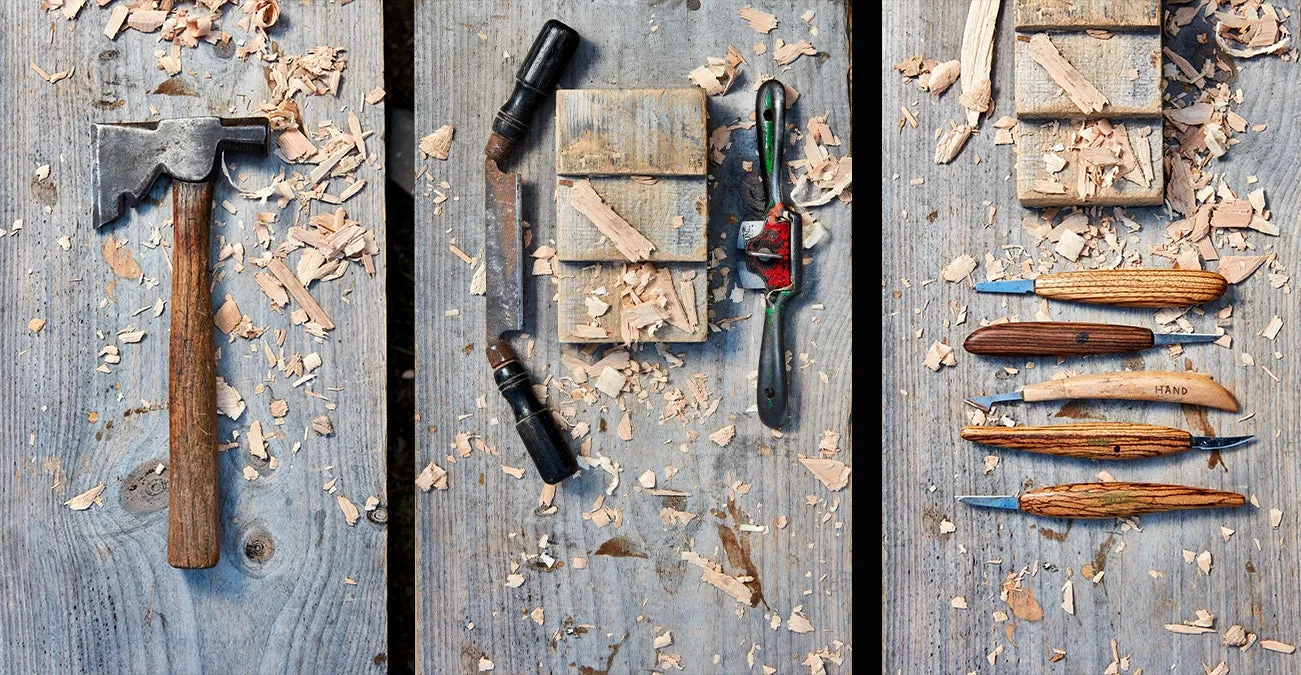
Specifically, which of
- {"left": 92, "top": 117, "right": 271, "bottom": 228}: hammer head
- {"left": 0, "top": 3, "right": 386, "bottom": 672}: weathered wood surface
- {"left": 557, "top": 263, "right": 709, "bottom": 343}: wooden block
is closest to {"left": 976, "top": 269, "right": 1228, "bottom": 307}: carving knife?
{"left": 557, "top": 263, "right": 709, "bottom": 343}: wooden block

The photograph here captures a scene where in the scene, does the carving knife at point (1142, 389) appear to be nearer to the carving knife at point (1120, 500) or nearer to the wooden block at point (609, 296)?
the carving knife at point (1120, 500)

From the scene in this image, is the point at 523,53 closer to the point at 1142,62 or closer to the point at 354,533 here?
the point at 354,533

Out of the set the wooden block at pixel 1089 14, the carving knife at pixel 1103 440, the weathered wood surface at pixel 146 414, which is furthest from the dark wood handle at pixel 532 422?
the wooden block at pixel 1089 14

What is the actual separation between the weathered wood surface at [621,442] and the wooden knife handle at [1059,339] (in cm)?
19

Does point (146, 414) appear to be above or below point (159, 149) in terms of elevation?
below

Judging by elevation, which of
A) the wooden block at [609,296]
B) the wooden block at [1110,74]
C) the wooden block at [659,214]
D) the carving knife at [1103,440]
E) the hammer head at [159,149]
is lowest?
the carving knife at [1103,440]

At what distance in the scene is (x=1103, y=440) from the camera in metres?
1.19

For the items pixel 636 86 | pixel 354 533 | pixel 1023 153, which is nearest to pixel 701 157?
pixel 636 86

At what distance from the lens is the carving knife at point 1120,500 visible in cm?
119

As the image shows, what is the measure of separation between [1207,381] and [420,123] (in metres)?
1.12

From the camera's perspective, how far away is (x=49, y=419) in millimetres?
1258

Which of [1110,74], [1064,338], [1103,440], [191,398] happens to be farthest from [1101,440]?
[191,398]

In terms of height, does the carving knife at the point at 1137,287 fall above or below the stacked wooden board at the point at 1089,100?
below

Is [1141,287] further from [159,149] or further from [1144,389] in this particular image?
[159,149]
